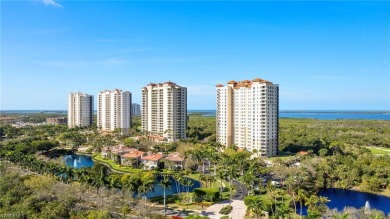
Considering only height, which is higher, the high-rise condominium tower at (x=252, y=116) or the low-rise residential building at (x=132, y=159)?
the high-rise condominium tower at (x=252, y=116)

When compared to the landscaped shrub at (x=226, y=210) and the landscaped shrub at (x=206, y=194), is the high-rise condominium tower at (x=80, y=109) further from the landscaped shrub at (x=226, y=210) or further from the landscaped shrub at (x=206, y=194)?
the landscaped shrub at (x=226, y=210)

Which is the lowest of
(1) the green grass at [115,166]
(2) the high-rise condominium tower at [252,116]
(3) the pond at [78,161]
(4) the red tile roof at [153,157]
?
(3) the pond at [78,161]

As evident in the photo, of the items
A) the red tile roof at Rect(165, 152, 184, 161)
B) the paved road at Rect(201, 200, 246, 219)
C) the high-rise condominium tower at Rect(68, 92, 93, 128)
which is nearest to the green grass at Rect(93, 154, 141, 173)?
the red tile roof at Rect(165, 152, 184, 161)

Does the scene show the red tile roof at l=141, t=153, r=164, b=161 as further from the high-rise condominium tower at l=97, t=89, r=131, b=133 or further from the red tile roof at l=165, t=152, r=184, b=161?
the high-rise condominium tower at l=97, t=89, r=131, b=133

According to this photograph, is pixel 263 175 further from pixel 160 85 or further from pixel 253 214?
pixel 160 85

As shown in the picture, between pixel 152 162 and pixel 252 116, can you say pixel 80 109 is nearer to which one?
pixel 152 162

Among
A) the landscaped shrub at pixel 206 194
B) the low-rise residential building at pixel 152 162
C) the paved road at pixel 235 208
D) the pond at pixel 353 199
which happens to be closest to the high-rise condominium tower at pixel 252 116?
the low-rise residential building at pixel 152 162
